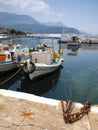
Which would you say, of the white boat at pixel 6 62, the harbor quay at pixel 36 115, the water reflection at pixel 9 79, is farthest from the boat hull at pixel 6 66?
the harbor quay at pixel 36 115

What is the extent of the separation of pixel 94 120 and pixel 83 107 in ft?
2.33

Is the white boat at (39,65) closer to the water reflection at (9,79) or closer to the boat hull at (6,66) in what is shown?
the water reflection at (9,79)

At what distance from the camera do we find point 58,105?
7.04m

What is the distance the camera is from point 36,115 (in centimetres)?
625

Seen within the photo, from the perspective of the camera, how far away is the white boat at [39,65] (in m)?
18.4

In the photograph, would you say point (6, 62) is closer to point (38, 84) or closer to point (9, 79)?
point (9, 79)

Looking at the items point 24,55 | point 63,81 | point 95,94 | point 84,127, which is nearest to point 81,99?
point 95,94

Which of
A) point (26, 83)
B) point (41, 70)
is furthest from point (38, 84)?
point (41, 70)

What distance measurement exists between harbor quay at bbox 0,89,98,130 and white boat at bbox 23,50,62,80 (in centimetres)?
1080

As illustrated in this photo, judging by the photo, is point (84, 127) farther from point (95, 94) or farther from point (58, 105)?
point (95, 94)

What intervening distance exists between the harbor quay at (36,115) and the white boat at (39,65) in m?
10.8

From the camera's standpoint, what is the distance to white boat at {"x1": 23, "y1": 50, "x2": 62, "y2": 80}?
18447mm

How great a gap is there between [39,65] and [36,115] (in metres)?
12.9

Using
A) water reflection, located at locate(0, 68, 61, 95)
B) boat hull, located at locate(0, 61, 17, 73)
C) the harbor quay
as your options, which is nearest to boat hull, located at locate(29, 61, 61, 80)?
water reflection, located at locate(0, 68, 61, 95)
